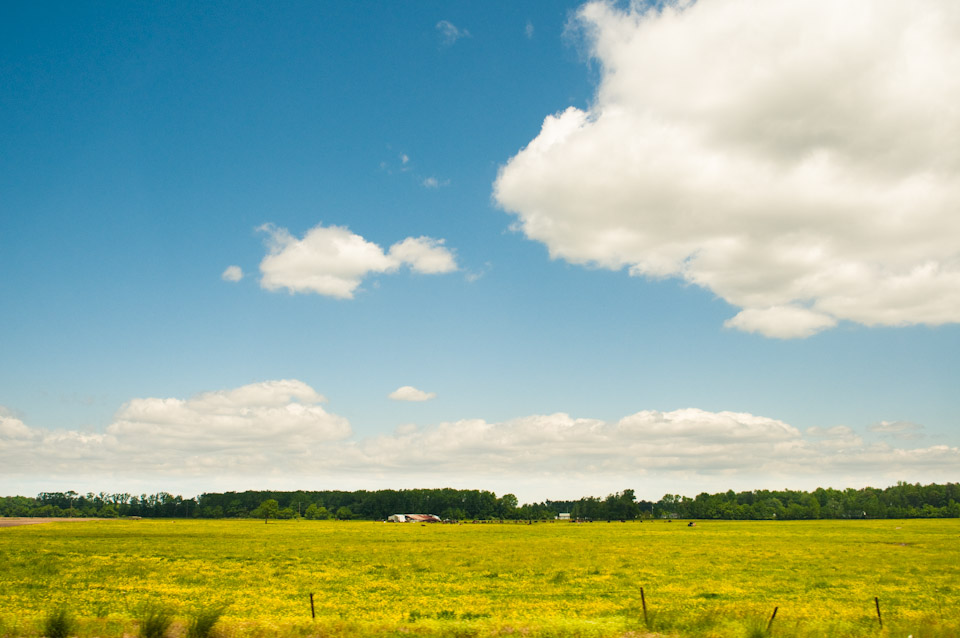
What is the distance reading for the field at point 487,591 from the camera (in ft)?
74.7

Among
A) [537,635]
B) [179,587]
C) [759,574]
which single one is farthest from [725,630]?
[179,587]

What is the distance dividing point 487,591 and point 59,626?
19247 mm

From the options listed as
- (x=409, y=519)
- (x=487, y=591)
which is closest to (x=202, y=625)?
(x=487, y=591)

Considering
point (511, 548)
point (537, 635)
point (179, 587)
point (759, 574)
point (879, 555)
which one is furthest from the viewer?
point (511, 548)

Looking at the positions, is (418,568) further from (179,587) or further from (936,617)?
(936,617)

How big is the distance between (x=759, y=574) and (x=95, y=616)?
38244mm

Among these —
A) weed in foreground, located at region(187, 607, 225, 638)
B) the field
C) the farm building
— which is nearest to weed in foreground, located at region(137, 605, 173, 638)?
the field

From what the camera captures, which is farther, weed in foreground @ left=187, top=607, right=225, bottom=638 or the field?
the field

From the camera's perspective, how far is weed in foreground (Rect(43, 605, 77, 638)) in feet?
64.7

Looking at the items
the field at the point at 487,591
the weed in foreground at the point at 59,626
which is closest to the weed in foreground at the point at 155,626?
the field at the point at 487,591

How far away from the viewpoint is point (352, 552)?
56.6m

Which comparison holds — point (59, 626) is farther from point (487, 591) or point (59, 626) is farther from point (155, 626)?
point (487, 591)

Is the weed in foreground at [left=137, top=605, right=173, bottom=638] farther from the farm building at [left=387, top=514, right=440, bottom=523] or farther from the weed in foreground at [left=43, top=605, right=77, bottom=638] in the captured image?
the farm building at [left=387, top=514, right=440, bottom=523]

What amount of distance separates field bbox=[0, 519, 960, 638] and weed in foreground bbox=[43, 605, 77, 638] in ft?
1.28
